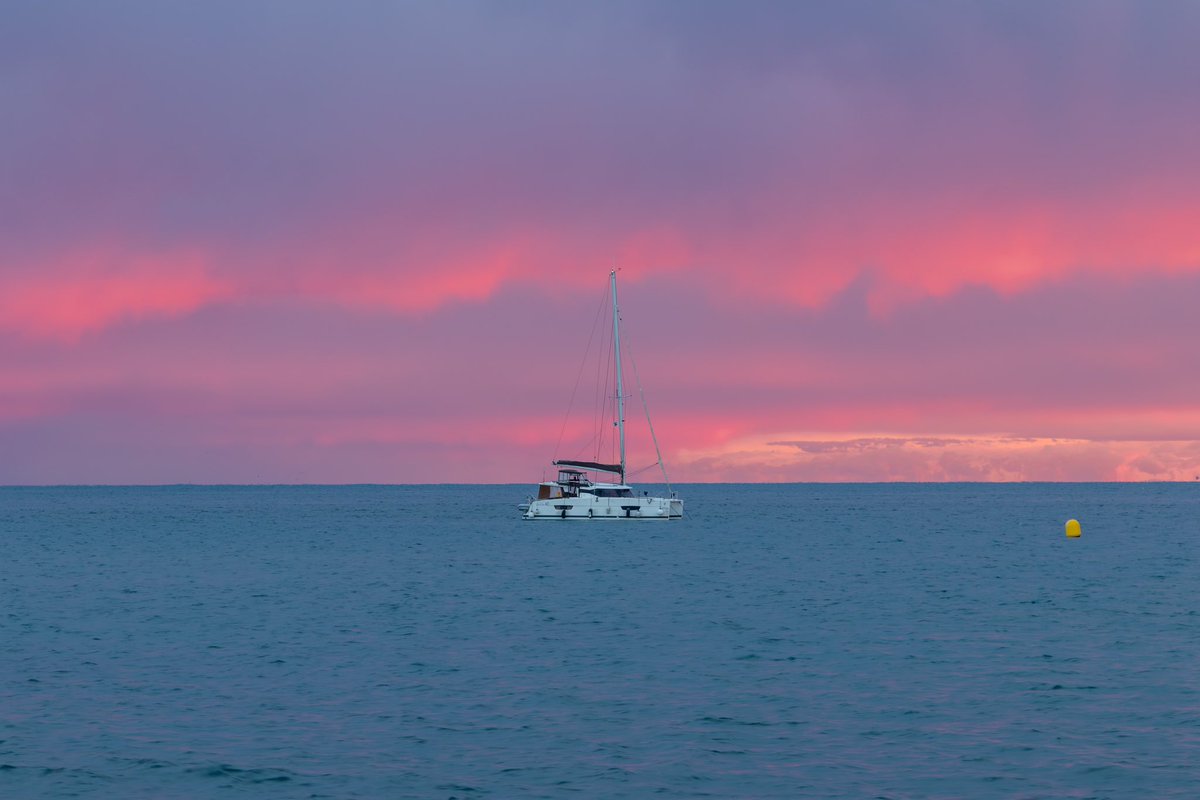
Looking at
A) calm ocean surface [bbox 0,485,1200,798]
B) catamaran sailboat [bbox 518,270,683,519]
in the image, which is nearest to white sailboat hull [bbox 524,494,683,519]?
catamaran sailboat [bbox 518,270,683,519]

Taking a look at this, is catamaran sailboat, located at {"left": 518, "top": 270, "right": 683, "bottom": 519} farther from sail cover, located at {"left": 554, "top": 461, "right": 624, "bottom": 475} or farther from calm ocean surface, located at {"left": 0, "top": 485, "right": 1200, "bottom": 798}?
calm ocean surface, located at {"left": 0, "top": 485, "right": 1200, "bottom": 798}

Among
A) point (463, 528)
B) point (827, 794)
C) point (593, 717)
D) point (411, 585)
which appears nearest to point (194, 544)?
point (463, 528)

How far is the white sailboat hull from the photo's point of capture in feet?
343

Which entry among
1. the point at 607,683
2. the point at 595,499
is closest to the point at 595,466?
the point at 595,499

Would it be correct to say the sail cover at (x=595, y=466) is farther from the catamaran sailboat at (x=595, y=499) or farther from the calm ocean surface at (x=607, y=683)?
the calm ocean surface at (x=607, y=683)

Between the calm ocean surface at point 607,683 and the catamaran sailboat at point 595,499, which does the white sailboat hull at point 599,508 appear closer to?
the catamaran sailboat at point 595,499

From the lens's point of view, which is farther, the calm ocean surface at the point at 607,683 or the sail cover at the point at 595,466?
the sail cover at the point at 595,466

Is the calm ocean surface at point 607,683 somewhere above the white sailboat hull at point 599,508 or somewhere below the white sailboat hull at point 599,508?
below

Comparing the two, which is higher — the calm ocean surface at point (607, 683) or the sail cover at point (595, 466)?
the sail cover at point (595, 466)

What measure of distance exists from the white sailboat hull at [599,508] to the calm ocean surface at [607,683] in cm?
3347

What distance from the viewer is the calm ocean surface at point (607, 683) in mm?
22500

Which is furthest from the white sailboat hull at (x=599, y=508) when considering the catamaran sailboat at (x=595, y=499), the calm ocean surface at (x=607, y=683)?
the calm ocean surface at (x=607, y=683)

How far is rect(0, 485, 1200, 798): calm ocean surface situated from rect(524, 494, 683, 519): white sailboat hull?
110ft

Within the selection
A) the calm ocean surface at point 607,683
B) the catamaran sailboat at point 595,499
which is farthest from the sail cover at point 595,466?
the calm ocean surface at point 607,683
